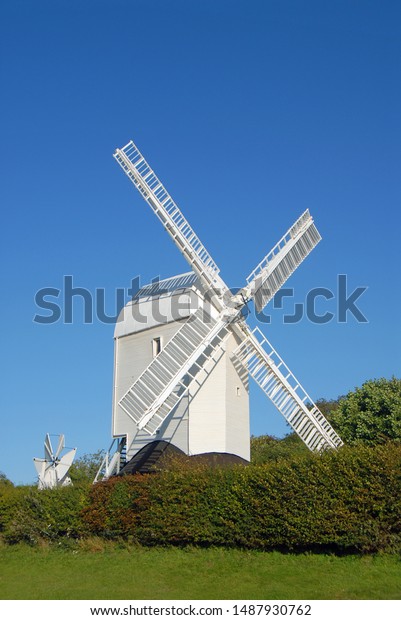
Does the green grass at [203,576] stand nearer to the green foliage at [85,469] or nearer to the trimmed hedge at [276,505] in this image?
the trimmed hedge at [276,505]

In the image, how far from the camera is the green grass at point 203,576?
1370 cm

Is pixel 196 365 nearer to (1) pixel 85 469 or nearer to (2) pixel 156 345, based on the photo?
(2) pixel 156 345

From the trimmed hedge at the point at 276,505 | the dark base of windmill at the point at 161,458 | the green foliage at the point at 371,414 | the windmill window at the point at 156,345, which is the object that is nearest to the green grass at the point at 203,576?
the trimmed hedge at the point at 276,505

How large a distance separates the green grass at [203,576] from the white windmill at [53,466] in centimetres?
664

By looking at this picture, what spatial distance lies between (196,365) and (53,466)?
756 cm

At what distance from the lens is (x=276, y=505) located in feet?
55.3

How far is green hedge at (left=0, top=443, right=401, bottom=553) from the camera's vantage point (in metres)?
15.6

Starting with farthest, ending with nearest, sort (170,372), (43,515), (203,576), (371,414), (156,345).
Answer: (371,414) → (156,345) → (43,515) → (170,372) → (203,576)

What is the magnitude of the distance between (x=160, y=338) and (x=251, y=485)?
8159mm

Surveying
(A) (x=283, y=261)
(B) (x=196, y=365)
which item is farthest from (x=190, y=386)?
(A) (x=283, y=261)

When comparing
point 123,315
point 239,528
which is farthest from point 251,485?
point 123,315

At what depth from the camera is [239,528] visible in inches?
684

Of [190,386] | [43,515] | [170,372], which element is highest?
[170,372]

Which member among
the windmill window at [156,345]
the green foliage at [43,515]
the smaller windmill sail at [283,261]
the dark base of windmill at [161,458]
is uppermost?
the smaller windmill sail at [283,261]
